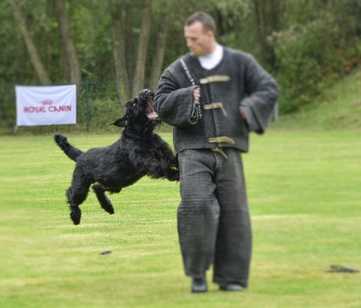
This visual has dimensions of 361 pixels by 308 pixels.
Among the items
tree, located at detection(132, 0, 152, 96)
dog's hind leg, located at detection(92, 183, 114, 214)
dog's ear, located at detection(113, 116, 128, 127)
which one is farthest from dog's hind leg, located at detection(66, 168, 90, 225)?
tree, located at detection(132, 0, 152, 96)

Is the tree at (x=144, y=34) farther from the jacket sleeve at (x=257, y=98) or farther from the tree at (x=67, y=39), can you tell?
the jacket sleeve at (x=257, y=98)

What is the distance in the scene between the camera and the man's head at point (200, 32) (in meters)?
7.78

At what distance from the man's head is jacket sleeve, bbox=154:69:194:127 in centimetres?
34

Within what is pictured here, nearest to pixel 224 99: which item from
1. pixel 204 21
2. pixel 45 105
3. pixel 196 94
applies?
pixel 196 94

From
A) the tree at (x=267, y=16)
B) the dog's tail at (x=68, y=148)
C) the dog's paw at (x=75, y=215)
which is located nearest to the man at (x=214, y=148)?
the dog's paw at (x=75, y=215)

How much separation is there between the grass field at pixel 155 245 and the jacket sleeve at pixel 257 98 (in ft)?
4.17

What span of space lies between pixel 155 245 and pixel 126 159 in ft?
3.70

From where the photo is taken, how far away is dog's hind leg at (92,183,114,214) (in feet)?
39.0

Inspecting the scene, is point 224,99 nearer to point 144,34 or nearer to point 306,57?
point 144,34

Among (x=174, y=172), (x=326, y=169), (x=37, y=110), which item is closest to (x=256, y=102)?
(x=174, y=172)

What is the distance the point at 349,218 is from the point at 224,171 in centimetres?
430

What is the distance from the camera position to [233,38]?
53438 millimetres

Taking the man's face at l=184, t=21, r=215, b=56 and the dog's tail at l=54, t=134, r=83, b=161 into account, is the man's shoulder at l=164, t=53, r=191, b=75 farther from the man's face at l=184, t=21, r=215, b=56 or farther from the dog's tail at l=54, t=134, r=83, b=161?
the dog's tail at l=54, t=134, r=83, b=161

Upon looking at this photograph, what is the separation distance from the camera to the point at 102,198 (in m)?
12.1
